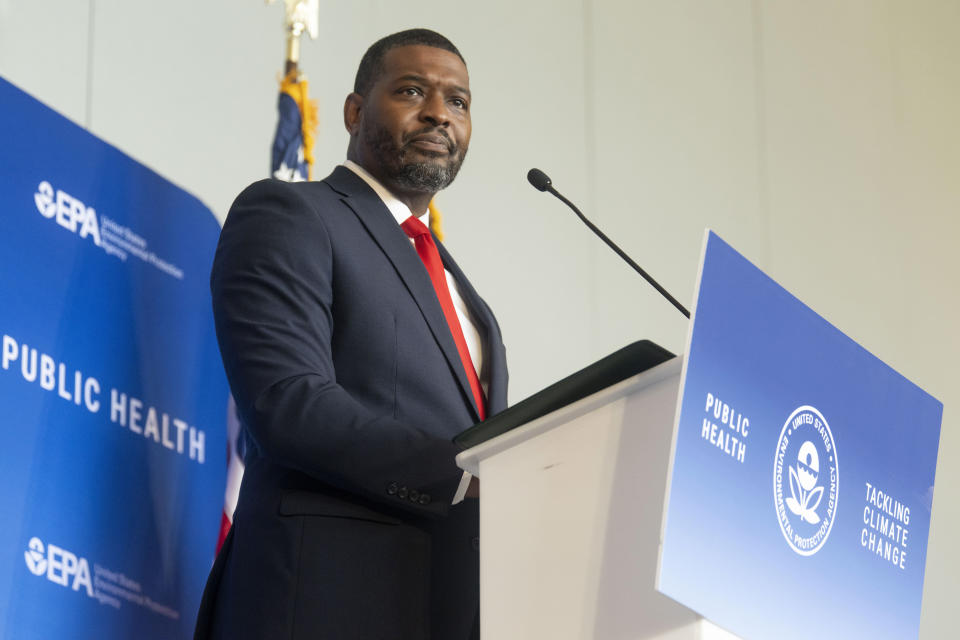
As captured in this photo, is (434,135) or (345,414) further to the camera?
(434,135)

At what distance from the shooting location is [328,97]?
422 centimetres

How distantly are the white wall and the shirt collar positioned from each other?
110cm

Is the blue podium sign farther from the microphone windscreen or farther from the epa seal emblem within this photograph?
the microphone windscreen

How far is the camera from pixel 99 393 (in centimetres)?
263

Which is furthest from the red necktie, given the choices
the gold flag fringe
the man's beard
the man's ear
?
the gold flag fringe

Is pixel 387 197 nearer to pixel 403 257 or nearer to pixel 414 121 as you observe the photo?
pixel 414 121

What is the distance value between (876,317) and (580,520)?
170 inches

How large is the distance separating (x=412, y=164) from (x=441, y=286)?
32cm

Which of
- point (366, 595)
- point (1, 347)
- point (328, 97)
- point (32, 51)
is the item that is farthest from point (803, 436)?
point (328, 97)

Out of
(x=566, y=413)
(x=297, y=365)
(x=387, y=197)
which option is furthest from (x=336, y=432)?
(x=387, y=197)

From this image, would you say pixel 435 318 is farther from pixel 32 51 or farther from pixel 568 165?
pixel 568 165

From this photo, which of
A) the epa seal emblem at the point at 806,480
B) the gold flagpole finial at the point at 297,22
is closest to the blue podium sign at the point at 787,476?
the epa seal emblem at the point at 806,480

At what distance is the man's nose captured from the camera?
2670 millimetres

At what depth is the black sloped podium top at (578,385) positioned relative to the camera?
1648 millimetres
